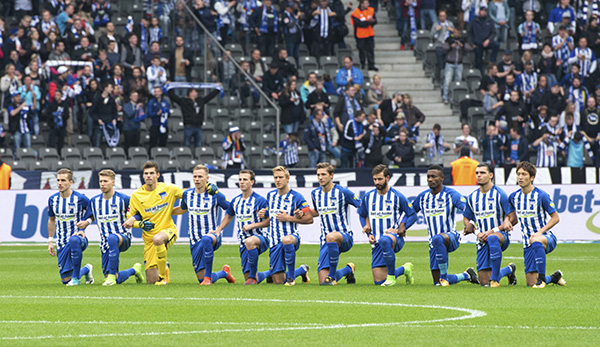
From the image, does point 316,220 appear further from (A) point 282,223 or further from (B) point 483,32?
(B) point 483,32

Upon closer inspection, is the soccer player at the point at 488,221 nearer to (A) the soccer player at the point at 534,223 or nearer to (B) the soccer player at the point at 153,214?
(A) the soccer player at the point at 534,223

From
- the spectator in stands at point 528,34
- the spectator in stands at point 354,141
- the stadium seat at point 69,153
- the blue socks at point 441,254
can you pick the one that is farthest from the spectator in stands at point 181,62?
the blue socks at point 441,254

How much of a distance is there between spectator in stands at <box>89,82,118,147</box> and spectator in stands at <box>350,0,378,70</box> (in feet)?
26.1

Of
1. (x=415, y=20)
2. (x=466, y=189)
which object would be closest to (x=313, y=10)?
(x=415, y=20)

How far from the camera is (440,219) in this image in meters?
14.1

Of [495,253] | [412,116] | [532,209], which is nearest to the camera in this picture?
[495,253]

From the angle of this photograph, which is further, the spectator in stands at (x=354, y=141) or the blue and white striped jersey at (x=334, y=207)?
the spectator in stands at (x=354, y=141)

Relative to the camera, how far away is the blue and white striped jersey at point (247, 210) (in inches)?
581

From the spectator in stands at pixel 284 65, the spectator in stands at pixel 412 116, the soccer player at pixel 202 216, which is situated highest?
the spectator in stands at pixel 284 65

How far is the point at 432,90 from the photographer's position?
32.3m

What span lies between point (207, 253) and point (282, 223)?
→ 3.73ft

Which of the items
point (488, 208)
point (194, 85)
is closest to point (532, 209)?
point (488, 208)

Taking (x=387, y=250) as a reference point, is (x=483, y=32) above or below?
above

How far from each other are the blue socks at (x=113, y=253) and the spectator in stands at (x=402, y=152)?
13483 millimetres
